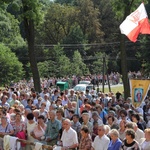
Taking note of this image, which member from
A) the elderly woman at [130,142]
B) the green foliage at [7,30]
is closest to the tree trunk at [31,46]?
the elderly woman at [130,142]

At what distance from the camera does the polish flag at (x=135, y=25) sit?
1417cm

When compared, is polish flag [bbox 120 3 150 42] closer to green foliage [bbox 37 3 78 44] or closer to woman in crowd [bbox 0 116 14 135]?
woman in crowd [bbox 0 116 14 135]

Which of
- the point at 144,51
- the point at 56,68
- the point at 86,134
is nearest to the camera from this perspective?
the point at 86,134

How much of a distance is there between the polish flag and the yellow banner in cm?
156

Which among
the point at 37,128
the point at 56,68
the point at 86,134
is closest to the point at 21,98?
the point at 37,128

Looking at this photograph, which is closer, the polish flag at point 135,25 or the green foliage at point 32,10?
the polish flag at point 135,25

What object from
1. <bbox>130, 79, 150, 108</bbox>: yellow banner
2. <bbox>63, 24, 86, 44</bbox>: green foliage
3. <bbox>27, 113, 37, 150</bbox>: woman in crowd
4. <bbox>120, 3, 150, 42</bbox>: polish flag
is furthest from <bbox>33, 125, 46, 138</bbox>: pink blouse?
<bbox>63, 24, 86, 44</bbox>: green foliage

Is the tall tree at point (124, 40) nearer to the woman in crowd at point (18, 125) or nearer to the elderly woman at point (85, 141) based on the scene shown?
the woman in crowd at point (18, 125)

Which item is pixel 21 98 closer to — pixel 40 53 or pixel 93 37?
pixel 40 53

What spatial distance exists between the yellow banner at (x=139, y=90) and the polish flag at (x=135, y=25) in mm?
1563

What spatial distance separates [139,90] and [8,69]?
39794 millimetres

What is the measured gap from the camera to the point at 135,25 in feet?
46.9

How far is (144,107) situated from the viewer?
635 inches

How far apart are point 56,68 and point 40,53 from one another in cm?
1200
